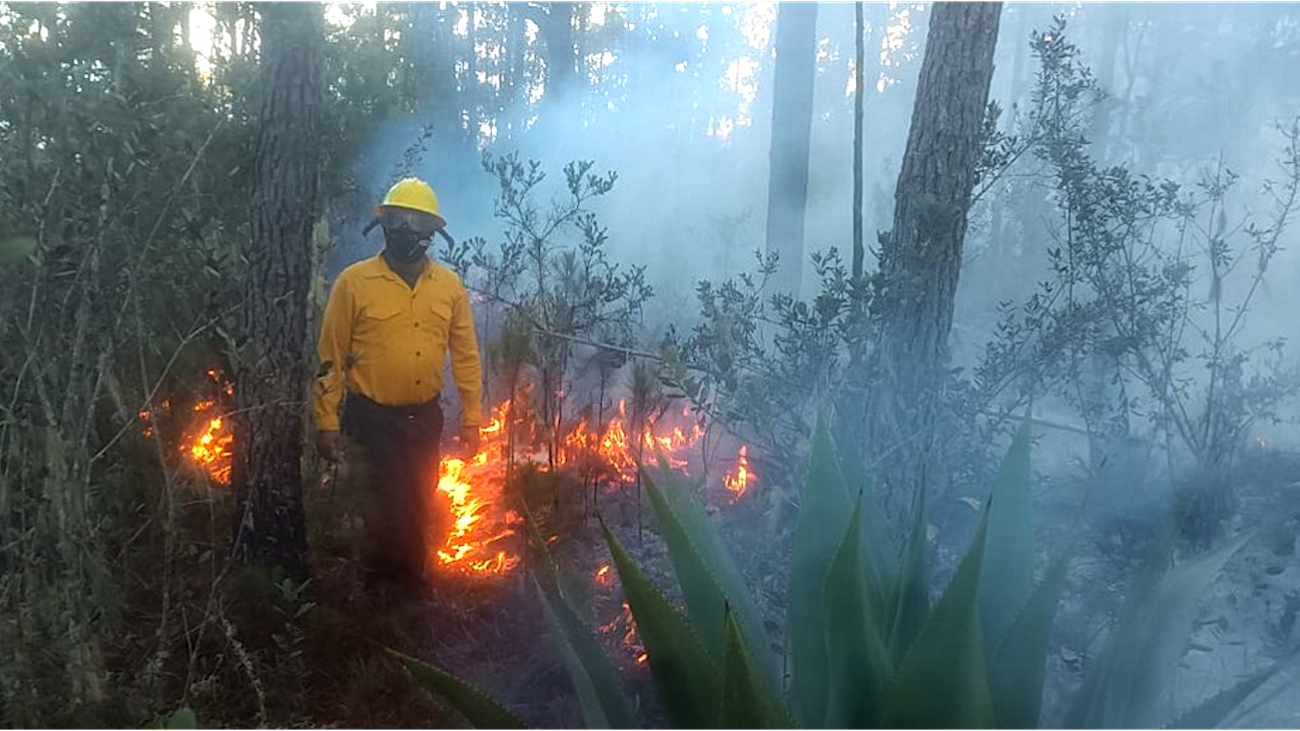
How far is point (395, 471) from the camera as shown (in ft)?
13.4

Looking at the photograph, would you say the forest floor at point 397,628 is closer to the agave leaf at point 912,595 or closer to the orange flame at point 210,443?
the orange flame at point 210,443

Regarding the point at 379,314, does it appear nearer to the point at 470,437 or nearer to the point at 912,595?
the point at 470,437

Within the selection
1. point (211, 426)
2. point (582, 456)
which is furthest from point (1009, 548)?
point (582, 456)

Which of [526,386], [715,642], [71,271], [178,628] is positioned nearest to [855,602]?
[715,642]

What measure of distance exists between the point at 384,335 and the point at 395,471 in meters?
0.59

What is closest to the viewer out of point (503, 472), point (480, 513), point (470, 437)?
point (470, 437)

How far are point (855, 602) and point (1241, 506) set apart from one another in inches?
180

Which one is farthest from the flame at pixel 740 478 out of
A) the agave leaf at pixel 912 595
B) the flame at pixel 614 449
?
the agave leaf at pixel 912 595

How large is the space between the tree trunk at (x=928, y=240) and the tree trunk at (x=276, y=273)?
7.45 ft

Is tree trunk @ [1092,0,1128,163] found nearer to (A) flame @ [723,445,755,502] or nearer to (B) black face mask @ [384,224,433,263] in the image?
(A) flame @ [723,445,755,502]

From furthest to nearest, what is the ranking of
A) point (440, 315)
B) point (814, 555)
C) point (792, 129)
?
point (792, 129) < point (440, 315) < point (814, 555)

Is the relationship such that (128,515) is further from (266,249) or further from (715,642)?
(715,642)

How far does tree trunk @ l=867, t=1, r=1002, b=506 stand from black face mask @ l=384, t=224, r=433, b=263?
1883 millimetres

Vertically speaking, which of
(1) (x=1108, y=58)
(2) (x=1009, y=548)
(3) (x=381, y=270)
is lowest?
(2) (x=1009, y=548)
